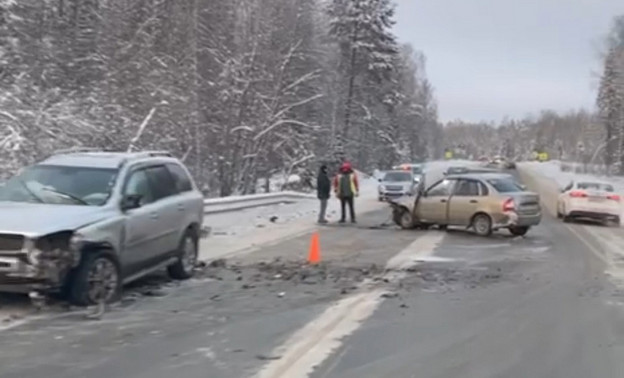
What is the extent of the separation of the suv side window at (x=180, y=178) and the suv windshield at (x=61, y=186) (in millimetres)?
1589

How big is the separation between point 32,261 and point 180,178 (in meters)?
3.99

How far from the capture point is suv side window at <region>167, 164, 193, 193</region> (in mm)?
12984

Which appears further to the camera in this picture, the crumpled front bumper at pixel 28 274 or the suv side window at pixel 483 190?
the suv side window at pixel 483 190

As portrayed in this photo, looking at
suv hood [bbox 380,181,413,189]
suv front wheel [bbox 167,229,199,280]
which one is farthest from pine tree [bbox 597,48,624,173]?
suv front wheel [bbox 167,229,199,280]

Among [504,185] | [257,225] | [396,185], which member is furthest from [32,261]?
[396,185]

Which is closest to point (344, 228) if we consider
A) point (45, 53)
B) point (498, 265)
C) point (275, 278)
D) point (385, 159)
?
point (498, 265)

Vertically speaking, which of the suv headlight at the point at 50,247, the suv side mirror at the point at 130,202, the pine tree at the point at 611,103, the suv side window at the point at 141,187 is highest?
the pine tree at the point at 611,103

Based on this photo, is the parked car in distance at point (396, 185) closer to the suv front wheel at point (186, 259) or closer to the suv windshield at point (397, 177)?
the suv windshield at point (397, 177)

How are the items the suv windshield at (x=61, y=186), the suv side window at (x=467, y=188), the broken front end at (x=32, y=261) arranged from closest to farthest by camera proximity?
the broken front end at (x=32, y=261)
the suv windshield at (x=61, y=186)
the suv side window at (x=467, y=188)

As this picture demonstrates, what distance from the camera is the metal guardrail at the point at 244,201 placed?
77.6 feet

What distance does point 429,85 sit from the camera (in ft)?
519

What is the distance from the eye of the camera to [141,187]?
11742 millimetres

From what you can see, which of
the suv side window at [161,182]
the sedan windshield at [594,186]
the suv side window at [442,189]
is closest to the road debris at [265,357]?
the suv side window at [161,182]

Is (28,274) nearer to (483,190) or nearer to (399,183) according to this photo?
Result: (483,190)
